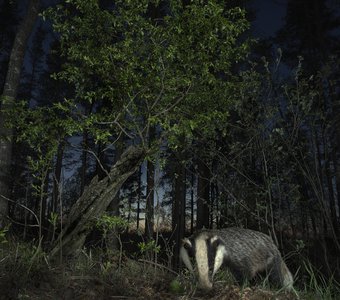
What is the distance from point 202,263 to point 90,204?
6.67ft

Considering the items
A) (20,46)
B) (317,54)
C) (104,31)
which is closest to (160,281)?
(104,31)

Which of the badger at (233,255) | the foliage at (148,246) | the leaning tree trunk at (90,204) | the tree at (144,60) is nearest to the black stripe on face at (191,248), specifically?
the badger at (233,255)

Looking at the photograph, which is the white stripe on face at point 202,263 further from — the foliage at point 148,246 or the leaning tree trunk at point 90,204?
the leaning tree trunk at point 90,204

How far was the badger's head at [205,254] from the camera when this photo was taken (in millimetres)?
3424

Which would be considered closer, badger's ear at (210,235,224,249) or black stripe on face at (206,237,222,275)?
black stripe on face at (206,237,222,275)

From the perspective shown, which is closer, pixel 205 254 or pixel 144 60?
pixel 205 254

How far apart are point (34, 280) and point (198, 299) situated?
4.54 feet

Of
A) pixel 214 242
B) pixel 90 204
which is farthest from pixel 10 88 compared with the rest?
pixel 214 242

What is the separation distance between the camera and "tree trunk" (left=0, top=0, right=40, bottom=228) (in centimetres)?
831

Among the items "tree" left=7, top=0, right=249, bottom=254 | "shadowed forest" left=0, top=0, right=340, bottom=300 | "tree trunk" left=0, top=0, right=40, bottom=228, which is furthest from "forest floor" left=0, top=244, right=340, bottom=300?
"tree trunk" left=0, top=0, right=40, bottom=228

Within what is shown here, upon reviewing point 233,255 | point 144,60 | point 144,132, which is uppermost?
point 144,60

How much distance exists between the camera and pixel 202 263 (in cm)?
354

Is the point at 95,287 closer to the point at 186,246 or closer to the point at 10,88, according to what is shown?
the point at 186,246

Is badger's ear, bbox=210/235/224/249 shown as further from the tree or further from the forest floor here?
the tree
